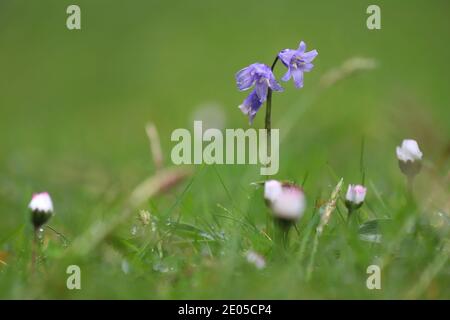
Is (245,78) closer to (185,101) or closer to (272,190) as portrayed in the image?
(272,190)

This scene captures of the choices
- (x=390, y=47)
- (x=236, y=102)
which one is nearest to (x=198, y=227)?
(x=236, y=102)

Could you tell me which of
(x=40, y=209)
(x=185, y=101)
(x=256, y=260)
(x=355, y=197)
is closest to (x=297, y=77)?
(x=355, y=197)

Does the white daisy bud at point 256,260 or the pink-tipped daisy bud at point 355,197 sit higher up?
the pink-tipped daisy bud at point 355,197

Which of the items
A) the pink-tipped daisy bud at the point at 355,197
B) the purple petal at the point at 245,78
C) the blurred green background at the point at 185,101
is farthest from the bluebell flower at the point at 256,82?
the pink-tipped daisy bud at the point at 355,197

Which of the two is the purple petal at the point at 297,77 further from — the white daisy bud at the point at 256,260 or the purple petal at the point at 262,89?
the white daisy bud at the point at 256,260

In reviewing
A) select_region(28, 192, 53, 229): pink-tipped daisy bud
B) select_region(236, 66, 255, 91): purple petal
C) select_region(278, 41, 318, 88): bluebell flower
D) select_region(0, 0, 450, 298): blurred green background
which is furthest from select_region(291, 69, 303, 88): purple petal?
select_region(28, 192, 53, 229): pink-tipped daisy bud

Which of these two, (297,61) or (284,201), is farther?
(297,61)

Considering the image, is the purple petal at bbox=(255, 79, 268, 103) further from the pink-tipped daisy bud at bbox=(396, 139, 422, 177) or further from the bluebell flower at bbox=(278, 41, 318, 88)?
the pink-tipped daisy bud at bbox=(396, 139, 422, 177)

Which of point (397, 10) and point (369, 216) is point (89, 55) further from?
point (369, 216)
